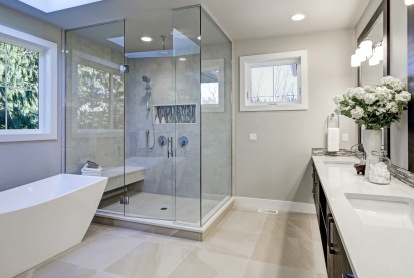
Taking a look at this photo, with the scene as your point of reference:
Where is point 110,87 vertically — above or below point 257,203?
above

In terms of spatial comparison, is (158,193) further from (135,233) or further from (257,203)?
(257,203)

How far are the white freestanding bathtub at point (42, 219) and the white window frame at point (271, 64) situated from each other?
245 centimetres

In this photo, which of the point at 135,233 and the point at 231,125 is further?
the point at 231,125

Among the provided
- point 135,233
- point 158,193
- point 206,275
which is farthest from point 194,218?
point 158,193

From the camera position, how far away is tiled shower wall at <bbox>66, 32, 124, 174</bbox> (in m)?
3.56

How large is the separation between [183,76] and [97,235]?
2425mm

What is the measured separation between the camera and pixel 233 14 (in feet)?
9.86

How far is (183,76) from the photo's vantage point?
11.9ft

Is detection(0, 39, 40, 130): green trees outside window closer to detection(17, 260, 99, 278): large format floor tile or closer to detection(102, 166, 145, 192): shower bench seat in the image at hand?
detection(102, 166, 145, 192): shower bench seat

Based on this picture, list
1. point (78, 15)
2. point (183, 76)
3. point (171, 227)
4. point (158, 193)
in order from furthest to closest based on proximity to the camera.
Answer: point (158, 193), point (183, 76), point (78, 15), point (171, 227)

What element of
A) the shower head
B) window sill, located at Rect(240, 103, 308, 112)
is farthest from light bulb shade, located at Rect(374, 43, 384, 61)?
the shower head

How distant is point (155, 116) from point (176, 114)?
864mm

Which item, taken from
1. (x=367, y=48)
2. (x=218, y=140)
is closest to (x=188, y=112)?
(x=218, y=140)

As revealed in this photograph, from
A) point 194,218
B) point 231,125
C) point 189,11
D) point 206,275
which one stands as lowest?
point 206,275
